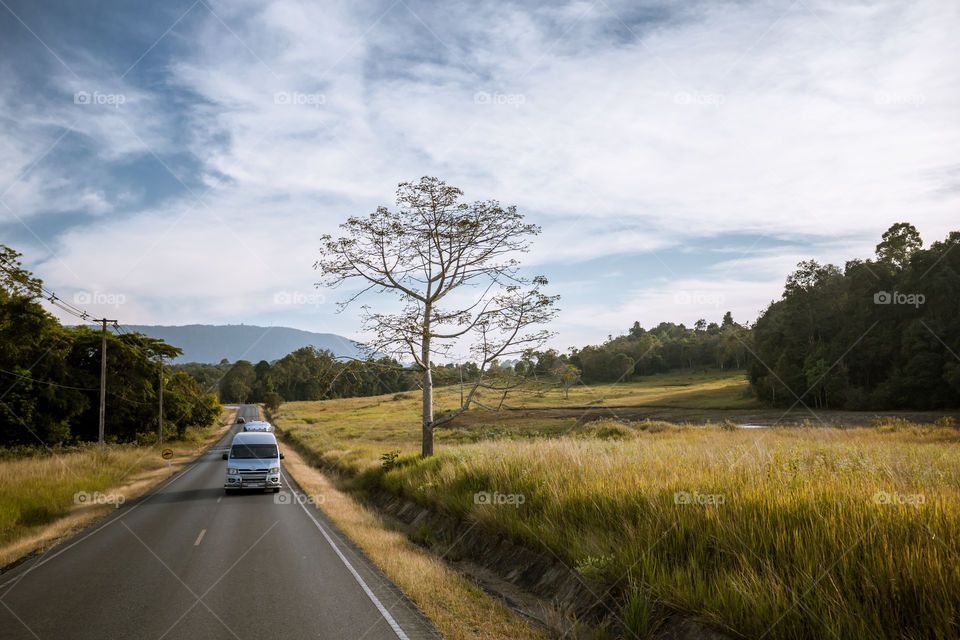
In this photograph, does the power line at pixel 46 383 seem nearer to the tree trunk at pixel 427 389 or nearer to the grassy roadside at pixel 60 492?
the grassy roadside at pixel 60 492

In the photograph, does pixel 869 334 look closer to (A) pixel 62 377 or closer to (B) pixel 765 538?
(B) pixel 765 538

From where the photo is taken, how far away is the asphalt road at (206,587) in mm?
6863

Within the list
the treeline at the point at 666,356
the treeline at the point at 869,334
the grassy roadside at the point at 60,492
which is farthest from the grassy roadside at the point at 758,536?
the treeline at the point at 666,356

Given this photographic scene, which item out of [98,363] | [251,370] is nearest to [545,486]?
[98,363]

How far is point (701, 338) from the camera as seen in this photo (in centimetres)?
14250

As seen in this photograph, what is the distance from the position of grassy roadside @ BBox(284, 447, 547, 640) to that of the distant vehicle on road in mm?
6664

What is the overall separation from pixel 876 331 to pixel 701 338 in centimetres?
8536

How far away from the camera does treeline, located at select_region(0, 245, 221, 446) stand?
2717 centimetres

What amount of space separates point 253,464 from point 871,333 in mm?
65821

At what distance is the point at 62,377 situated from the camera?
103ft

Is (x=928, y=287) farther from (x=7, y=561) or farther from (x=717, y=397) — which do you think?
(x=7, y=561)

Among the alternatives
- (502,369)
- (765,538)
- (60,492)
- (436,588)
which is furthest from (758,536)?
(60,492)

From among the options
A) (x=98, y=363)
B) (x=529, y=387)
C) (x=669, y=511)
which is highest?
(x=98, y=363)

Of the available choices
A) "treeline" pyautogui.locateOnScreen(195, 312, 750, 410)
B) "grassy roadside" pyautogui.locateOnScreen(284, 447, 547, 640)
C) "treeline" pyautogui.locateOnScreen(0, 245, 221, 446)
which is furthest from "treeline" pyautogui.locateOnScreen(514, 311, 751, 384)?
"grassy roadside" pyautogui.locateOnScreen(284, 447, 547, 640)
